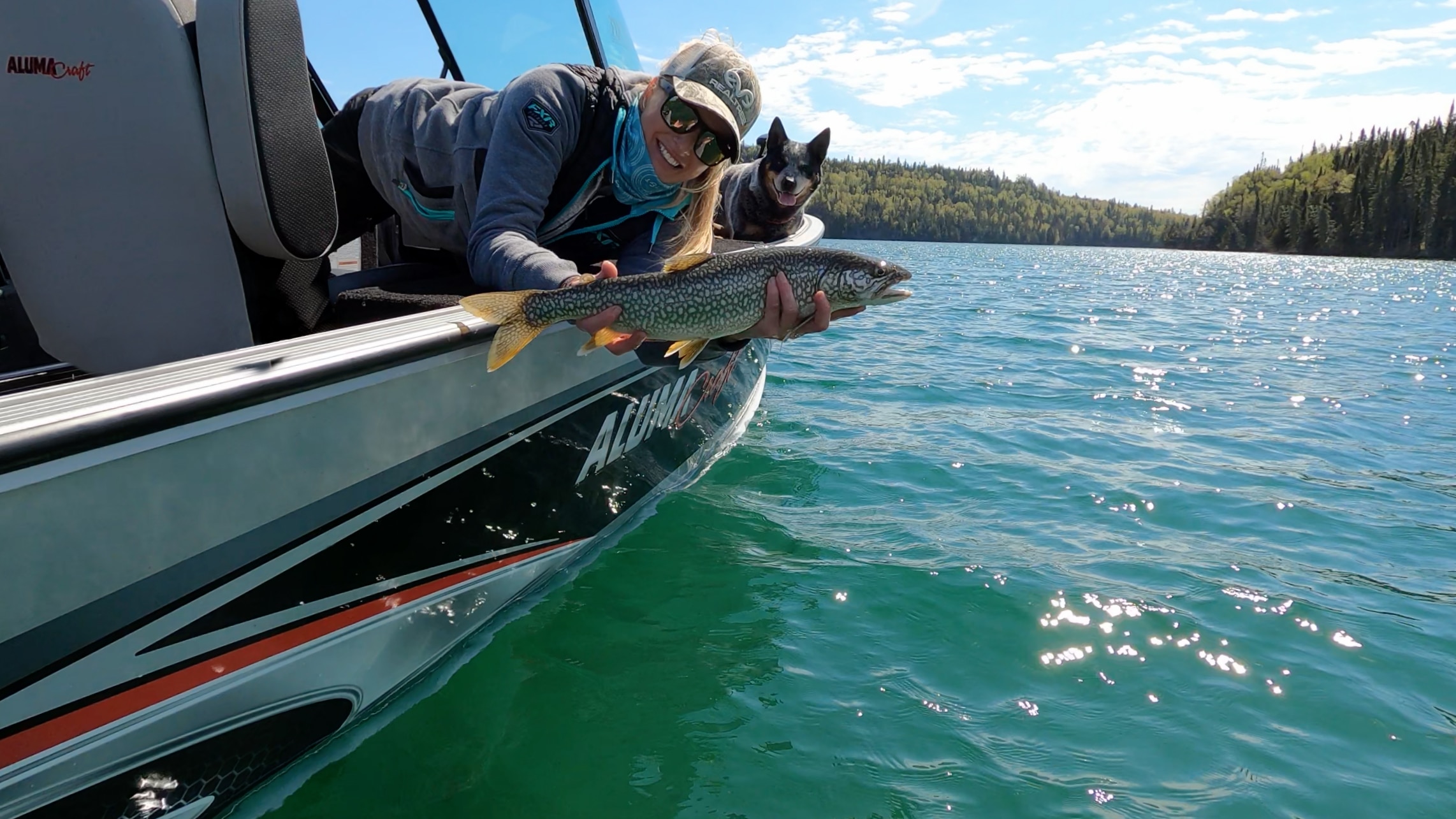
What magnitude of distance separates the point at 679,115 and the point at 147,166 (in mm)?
1879

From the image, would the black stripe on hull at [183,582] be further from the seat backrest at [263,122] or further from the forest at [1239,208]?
the forest at [1239,208]

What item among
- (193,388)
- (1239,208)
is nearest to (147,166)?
(193,388)

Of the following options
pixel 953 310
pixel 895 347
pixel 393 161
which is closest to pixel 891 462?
pixel 393 161

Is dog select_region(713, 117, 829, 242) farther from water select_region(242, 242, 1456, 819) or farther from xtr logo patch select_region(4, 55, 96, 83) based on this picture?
xtr logo patch select_region(4, 55, 96, 83)

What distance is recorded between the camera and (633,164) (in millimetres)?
3582

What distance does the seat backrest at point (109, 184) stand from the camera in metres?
2.24

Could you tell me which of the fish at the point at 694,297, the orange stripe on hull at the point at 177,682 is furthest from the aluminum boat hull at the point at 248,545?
the fish at the point at 694,297

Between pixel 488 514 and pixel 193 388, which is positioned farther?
pixel 488 514

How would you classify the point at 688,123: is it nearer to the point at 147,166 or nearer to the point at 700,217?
the point at 700,217

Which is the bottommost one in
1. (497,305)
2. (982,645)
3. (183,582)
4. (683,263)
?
(982,645)

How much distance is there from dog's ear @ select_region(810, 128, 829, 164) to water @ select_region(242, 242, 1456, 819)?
2301 millimetres

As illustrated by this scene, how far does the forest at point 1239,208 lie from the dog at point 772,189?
55561mm

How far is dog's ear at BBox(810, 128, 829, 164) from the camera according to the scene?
20.5 feet

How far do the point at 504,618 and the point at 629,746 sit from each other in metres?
0.85
